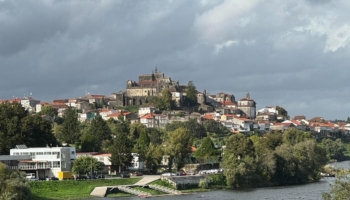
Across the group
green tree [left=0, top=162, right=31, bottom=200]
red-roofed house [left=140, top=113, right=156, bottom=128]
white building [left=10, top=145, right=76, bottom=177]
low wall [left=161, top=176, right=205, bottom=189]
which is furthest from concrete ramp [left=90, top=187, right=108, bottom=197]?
red-roofed house [left=140, top=113, right=156, bottom=128]

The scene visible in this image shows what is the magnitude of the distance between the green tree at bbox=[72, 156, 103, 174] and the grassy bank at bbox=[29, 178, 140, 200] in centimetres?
547

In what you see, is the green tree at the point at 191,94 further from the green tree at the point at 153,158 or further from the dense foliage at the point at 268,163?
the green tree at the point at 153,158

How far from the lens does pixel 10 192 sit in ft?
198

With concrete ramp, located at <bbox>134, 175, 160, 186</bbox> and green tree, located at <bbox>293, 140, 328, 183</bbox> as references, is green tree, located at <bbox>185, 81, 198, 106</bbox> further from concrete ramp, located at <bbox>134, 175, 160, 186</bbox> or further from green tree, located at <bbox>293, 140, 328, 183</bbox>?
concrete ramp, located at <bbox>134, 175, 160, 186</bbox>

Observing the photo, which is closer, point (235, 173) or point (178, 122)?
point (235, 173)

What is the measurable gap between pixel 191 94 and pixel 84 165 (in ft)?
318

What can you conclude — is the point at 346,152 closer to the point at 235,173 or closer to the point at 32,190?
the point at 235,173

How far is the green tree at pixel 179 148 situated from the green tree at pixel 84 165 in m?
15.0

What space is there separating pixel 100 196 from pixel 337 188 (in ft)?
118

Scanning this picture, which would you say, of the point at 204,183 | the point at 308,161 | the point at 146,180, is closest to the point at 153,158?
the point at 146,180

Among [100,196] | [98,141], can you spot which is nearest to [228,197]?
[100,196]

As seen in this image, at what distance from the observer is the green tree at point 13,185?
6092cm

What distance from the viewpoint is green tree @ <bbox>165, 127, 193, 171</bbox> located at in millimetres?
97750

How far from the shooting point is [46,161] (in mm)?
85062
